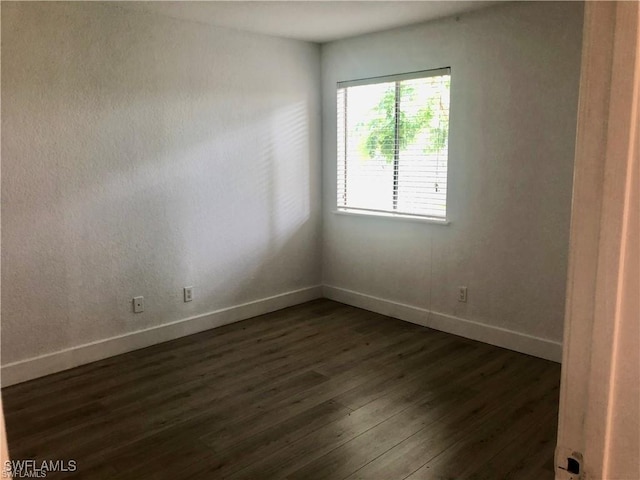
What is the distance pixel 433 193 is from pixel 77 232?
9.02 ft

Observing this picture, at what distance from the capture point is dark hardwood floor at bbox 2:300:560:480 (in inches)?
101

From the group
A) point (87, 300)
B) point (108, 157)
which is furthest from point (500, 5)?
point (87, 300)

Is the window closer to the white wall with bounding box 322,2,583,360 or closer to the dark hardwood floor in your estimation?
the white wall with bounding box 322,2,583,360

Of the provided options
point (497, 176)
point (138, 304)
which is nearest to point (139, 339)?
point (138, 304)

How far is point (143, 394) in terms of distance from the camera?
3.29m

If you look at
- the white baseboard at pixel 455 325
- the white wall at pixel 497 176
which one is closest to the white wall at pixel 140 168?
the white baseboard at pixel 455 325

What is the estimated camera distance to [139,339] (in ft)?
13.2

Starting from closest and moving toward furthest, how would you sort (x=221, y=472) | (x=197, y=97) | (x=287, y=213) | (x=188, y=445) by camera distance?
(x=221, y=472) → (x=188, y=445) → (x=197, y=97) → (x=287, y=213)

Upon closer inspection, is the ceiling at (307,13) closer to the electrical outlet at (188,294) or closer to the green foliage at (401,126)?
the green foliage at (401,126)

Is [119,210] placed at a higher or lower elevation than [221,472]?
higher

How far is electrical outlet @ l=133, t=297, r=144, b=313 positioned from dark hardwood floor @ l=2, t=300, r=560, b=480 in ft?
1.06

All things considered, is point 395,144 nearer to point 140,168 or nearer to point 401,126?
point 401,126

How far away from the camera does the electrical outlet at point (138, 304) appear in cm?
399

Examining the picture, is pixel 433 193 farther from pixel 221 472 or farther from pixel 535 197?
pixel 221 472
